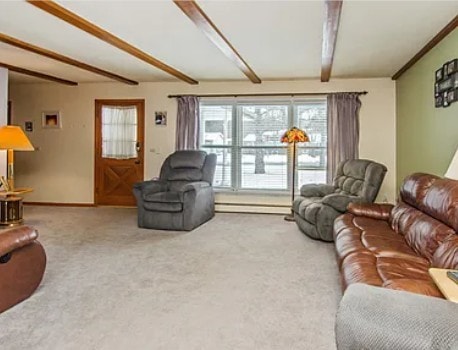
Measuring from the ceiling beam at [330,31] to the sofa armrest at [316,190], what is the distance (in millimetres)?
1669

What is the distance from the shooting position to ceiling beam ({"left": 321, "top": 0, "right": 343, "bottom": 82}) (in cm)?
320

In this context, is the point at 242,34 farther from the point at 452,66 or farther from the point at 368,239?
the point at 368,239

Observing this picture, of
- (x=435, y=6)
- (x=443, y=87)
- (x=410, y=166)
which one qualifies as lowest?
(x=410, y=166)

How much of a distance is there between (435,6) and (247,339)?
2.94 meters

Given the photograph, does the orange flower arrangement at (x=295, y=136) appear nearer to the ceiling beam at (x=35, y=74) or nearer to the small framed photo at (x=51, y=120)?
the ceiling beam at (x=35, y=74)

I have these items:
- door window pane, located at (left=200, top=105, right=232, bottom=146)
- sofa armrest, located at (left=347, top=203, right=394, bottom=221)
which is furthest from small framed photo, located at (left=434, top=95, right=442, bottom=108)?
door window pane, located at (left=200, top=105, right=232, bottom=146)

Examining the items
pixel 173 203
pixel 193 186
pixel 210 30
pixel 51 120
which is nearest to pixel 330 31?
pixel 210 30

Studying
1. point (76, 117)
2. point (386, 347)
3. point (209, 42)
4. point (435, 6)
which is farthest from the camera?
point (76, 117)

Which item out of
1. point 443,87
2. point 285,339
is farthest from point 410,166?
point 285,339

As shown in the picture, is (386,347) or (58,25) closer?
(386,347)

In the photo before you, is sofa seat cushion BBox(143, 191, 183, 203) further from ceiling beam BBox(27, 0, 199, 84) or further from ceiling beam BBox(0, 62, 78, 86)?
ceiling beam BBox(0, 62, 78, 86)

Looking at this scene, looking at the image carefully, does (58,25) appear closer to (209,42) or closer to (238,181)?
(209,42)

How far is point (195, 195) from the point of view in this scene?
18.2 ft

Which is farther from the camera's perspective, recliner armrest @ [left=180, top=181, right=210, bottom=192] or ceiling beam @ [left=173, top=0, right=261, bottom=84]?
recliner armrest @ [left=180, top=181, right=210, bottom=192]
